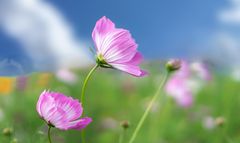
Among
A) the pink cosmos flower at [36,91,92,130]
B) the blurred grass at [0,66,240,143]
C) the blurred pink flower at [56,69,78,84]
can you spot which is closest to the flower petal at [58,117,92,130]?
the pink cosmos flower at [36,91,92,130]

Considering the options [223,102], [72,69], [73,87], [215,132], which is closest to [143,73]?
[215,132]

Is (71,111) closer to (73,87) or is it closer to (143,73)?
(143,73)

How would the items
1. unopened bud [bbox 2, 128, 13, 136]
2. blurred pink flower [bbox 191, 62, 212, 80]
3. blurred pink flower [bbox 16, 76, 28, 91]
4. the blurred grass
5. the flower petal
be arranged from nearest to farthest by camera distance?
the flower petal < unopened bud [bbox 2, 128, 13, 136] < blurred pink flower [bbox 191, 62, 212, 80] < the blurred grass < blurred pink flower [bbox 16, 76, 28, 91]

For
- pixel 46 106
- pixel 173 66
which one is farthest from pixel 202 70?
pixel 46 106

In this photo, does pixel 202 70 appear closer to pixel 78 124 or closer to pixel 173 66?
pixel 173 66

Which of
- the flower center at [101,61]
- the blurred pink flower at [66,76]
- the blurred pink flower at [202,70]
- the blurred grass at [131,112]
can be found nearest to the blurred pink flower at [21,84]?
the blurred grass at [131,112]

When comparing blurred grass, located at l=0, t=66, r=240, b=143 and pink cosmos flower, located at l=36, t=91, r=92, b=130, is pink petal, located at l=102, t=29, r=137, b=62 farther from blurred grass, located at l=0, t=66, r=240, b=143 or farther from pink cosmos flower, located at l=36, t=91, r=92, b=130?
blurred grass, located at l=0, t=66, r=240, b=143

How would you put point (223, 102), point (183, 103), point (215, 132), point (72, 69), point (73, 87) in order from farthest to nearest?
point (72, 69)
point (73, 87)
point (223, 102)
point (215, 132)
point (183, 103)
